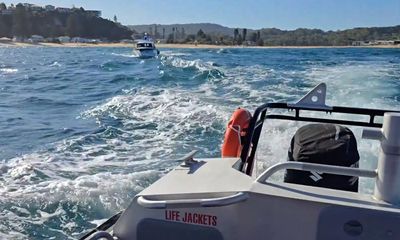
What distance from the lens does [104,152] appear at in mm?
6965

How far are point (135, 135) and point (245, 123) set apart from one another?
5.24 meters

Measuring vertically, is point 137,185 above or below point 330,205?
below

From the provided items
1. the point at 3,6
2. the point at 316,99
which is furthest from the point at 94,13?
the point at 316,99

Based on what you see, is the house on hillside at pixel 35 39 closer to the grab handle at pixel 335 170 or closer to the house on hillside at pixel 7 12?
the house on hillside at pixel 7 12

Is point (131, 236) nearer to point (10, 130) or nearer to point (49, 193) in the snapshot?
point (49, 193)

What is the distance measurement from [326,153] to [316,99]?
10.7 inches

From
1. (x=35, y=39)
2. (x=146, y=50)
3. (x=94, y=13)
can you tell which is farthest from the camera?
(x=94, y=13)

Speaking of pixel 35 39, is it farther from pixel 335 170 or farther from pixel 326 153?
pixel 335 170

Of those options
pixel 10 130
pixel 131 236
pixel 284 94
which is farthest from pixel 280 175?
pixel 284 94

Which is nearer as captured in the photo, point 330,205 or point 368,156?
point 330,205

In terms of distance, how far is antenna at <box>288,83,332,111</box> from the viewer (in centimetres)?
225

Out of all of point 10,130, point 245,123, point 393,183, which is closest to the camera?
point 393,183

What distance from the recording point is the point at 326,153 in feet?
7.50

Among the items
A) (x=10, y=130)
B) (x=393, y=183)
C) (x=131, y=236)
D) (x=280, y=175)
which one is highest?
(x=393, y=183)
